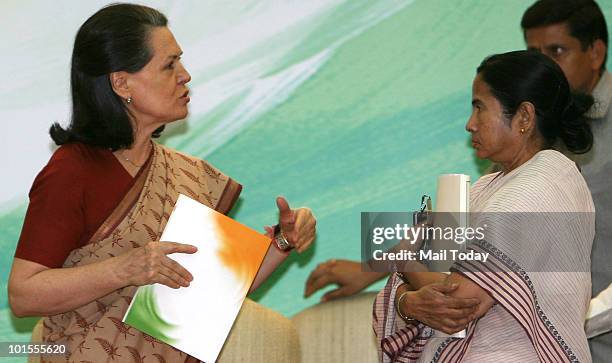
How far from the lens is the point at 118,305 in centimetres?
207

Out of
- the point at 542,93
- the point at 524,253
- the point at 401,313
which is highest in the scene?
the point at 542,93

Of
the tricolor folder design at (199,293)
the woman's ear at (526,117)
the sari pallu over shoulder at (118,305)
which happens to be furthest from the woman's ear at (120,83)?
the woman's ear at (526,117)

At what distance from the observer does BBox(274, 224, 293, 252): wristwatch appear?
2281mm

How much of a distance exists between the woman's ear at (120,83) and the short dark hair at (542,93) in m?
0.90

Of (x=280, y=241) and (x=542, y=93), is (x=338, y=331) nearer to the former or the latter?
(x=280, y=241)

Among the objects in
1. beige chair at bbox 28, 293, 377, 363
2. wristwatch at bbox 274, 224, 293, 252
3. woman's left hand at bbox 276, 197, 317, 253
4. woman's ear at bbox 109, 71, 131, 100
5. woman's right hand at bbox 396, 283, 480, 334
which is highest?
woman's ear at bbox 109, 71, 131, 100

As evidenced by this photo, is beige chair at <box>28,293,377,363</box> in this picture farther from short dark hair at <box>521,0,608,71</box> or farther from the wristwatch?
short dark hair at <box>521,0,608,71</box>

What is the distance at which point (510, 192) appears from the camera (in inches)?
81.2

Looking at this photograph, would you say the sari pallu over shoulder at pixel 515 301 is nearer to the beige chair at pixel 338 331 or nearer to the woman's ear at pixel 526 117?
the woman's ear at pixel 526 117

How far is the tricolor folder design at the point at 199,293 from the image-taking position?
6.57 ft

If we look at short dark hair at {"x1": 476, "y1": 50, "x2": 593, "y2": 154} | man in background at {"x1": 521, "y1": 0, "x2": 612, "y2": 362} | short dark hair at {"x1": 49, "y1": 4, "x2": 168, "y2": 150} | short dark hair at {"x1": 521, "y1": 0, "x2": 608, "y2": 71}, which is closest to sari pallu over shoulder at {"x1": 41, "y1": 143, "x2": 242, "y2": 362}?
short dark hair at {"x1": 49, "y1": 4, "x2": 168, "y2": 150}

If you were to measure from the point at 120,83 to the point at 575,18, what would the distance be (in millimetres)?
1671

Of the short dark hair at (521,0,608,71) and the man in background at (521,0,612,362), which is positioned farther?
the short dark hair at (521,0,608,71)

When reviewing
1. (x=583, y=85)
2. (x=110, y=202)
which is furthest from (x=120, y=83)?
(x=583, y=85)
